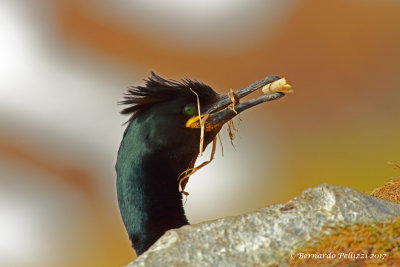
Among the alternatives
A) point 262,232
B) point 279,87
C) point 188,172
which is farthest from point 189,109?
point 262,232

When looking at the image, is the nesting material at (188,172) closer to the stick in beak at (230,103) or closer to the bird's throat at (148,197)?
the bird's throat at (148,197)

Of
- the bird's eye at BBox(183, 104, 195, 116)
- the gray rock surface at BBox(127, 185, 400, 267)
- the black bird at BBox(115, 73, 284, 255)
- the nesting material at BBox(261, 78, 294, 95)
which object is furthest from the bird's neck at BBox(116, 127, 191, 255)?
the gray rock surface at BBox(127, 185, 400, 267)

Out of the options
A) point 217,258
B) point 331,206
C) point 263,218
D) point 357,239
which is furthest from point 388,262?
point 217,258

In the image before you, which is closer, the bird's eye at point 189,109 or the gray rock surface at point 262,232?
the gray rock surface at point 262,232

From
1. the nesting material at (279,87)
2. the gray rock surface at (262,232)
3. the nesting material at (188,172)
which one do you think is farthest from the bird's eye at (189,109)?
the gray rock surface at (262,232)

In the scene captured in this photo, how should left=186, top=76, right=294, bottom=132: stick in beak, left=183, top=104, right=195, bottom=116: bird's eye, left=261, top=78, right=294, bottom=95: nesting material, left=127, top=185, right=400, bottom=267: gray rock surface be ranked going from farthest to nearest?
left=183, top=104, right=195, bottom=116: bird's eye → left=186, top=76, right=294, bottom=132: stick in beak → left=261, top=78, right=294, bottom=95: nesting material → left=127, top=185, right=400, bottom=267: gray rock surface

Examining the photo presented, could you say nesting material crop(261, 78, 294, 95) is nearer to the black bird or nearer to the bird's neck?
the black bird

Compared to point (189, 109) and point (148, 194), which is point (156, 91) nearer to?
point (189, 109)
